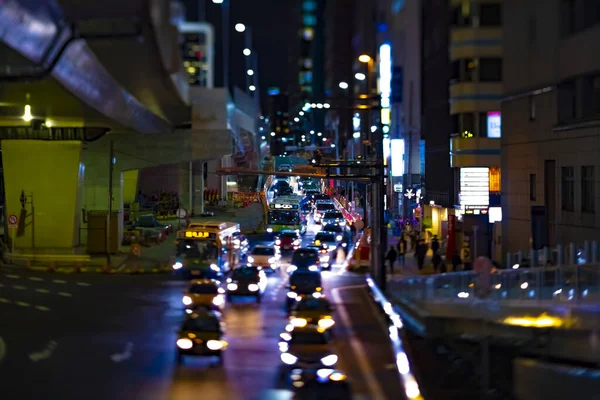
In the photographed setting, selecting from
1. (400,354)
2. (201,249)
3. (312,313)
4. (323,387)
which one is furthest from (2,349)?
(201,249)

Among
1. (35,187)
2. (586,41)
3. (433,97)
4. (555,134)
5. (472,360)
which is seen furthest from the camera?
(433,97)

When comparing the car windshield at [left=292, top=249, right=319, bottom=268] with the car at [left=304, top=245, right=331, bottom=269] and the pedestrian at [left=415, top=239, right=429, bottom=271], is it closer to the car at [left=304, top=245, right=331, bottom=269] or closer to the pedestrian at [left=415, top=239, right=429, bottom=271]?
the car at [left=304, top=245, right=331, bottom=269]

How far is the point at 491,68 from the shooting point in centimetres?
4716

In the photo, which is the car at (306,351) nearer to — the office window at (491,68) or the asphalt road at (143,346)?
the asphalt road at (143,346)

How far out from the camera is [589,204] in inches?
1252

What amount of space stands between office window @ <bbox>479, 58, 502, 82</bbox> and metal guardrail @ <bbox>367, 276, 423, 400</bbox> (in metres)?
20.4

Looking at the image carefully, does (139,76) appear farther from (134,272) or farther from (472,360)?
(472,360)

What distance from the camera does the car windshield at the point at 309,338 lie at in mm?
18484

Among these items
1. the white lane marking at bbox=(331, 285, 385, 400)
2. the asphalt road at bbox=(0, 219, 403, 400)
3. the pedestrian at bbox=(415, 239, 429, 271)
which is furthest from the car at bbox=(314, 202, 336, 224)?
the white lane marking at bbox=(331, 285, 385, 400)

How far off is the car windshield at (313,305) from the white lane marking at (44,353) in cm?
618

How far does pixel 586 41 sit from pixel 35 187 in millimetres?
28642

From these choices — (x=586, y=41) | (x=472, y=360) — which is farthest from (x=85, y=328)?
(x=586, y=41)

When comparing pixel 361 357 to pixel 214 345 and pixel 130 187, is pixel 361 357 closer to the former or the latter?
pixel 214 345

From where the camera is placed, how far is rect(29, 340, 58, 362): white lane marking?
Result: 20312 millimetres
